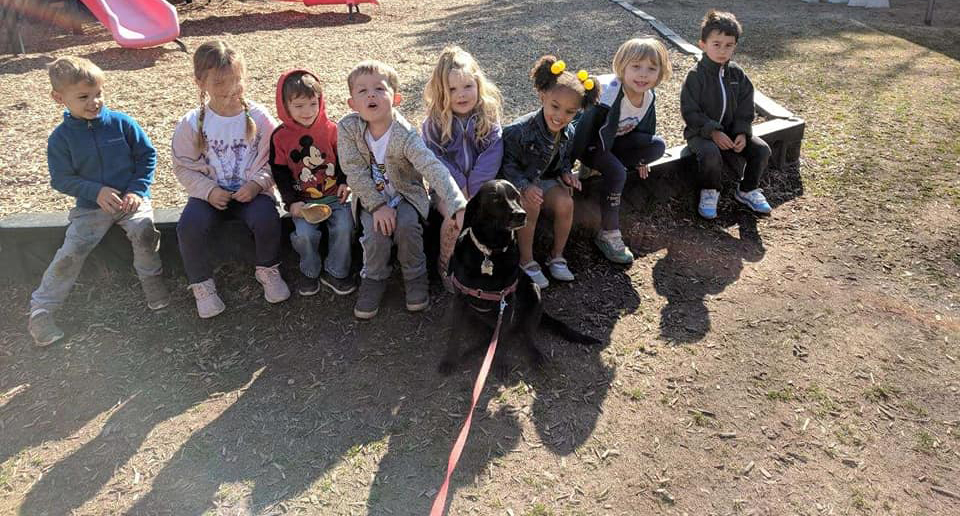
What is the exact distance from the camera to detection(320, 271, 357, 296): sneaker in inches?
151

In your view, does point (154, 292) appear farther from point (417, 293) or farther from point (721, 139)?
point (721, 139)

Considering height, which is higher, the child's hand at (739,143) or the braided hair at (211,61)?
the braided hair at (211,61)

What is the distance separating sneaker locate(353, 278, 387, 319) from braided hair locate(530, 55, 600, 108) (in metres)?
1.43

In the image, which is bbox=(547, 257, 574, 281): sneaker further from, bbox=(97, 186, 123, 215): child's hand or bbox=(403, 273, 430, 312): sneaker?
bbox=(97, 186, 123, 215): child's hand

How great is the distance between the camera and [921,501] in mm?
2584

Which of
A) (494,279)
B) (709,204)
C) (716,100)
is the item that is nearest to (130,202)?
(494,279)

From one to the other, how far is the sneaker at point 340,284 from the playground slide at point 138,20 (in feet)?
20.4

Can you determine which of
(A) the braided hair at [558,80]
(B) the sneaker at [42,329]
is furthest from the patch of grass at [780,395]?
(B) the sneaker at [42,329]

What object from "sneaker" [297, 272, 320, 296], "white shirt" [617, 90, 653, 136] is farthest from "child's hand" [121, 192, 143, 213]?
"white shirt" [617, 90, 653, 136]

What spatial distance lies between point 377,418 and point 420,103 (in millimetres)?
4008

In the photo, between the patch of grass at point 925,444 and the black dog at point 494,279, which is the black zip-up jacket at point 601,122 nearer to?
the black dog at point 494,279

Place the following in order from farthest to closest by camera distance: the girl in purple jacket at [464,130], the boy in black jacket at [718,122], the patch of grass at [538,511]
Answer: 1. the boy in black jacket at [718,122]
2. the girl in purple jacket at [464,130]
3. the patch of grass at [538,511]

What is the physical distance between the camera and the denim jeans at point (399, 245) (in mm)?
3615

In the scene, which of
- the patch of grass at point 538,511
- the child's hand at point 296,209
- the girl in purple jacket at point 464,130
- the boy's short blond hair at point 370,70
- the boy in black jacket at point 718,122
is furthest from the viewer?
the boy in black jacket at point 718,122
